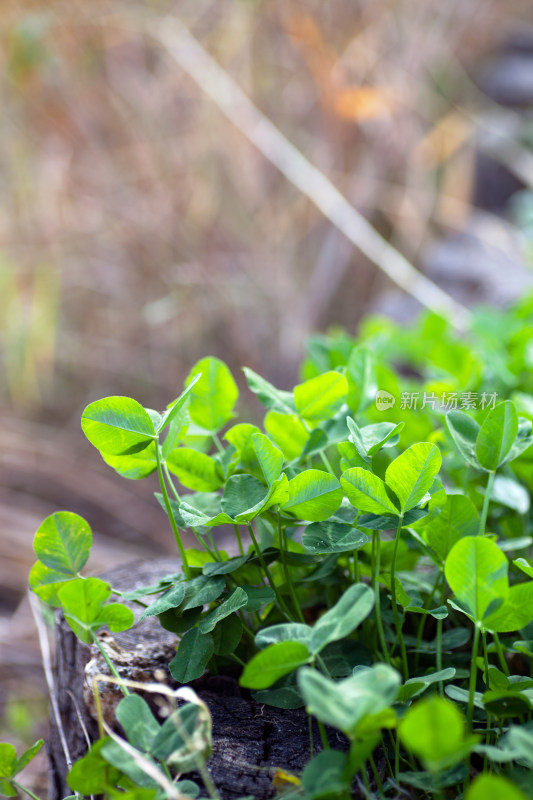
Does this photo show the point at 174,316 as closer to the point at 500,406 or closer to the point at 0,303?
the point at 0,303

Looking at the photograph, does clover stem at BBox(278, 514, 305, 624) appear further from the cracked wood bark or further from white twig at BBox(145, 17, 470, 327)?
white twig at BBox(145, 17, 470, 327)

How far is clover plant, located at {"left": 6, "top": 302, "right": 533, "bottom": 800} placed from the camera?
397 mm

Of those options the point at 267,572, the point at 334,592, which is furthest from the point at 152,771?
the point at 334,592

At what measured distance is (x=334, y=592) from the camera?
2.06 feet

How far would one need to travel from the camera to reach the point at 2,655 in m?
1.66

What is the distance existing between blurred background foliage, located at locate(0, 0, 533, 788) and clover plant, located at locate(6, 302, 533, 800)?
1740 mm

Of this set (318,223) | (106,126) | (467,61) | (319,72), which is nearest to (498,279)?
(318,223)

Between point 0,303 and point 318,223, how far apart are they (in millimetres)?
1270

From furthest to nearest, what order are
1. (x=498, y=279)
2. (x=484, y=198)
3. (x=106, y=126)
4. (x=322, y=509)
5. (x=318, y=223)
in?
(x=484, y=198), (x=318, y=223), (x=106, y=126), (x=498, y=279), (x=322, y=509)

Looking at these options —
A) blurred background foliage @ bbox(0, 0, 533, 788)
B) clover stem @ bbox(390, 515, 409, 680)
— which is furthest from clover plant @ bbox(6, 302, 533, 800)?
blurred background foliage @ bbox(0, 0, 533, 788)

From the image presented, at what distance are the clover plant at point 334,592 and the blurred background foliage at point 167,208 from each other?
1740mm

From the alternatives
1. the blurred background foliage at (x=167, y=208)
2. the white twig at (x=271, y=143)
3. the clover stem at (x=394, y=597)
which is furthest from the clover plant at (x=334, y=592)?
the blurred background foliage at (x=167, y=208)

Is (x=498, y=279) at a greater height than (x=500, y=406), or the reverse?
(x=498, y=279)

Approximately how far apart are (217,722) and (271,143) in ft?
6.43
